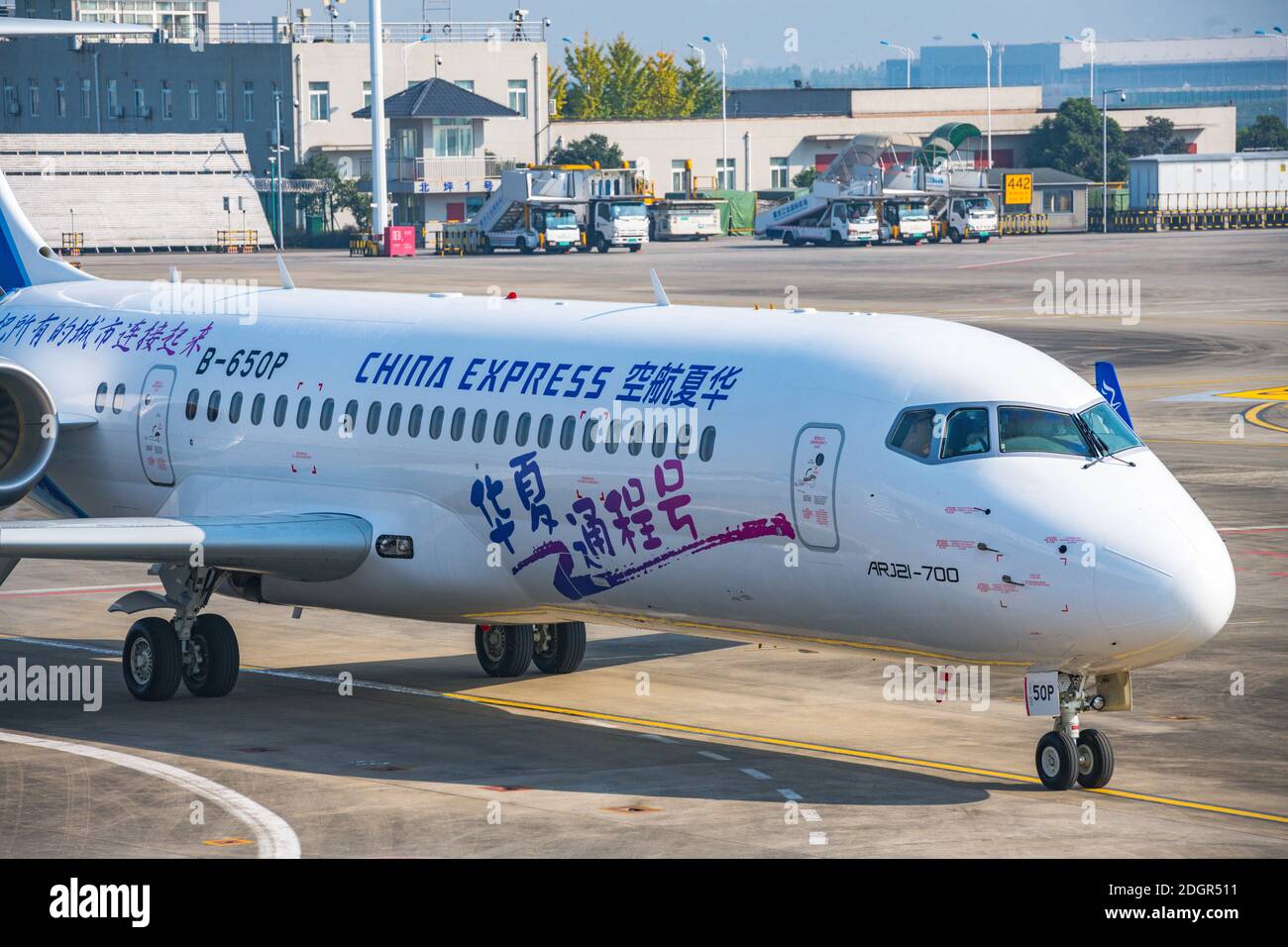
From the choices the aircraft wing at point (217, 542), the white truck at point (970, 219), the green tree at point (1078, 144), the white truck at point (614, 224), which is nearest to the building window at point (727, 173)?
the green tree at point (1078, 144)

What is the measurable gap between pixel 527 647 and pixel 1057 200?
13519 centimetres

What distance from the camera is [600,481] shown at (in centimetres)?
2166

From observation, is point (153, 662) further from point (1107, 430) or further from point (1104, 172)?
point (1104, 172)

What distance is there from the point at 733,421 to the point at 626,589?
2252mm

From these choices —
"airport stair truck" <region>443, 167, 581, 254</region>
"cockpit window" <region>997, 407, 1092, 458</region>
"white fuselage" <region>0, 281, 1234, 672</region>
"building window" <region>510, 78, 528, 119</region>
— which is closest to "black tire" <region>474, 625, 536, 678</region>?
"white fuselage" <region>0, 281, 1234, 672</region>

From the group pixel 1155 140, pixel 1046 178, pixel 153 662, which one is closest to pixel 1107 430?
pixel 153 662

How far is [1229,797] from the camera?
1945cm

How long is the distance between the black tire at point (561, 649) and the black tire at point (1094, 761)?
8.20m

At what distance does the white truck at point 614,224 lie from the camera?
126 meters

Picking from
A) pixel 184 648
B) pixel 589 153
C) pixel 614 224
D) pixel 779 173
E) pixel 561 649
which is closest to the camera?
pixel 184 648

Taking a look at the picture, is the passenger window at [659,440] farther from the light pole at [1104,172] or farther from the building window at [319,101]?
the building window at [319,101]

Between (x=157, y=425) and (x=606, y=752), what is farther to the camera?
(x=157, y=425)
